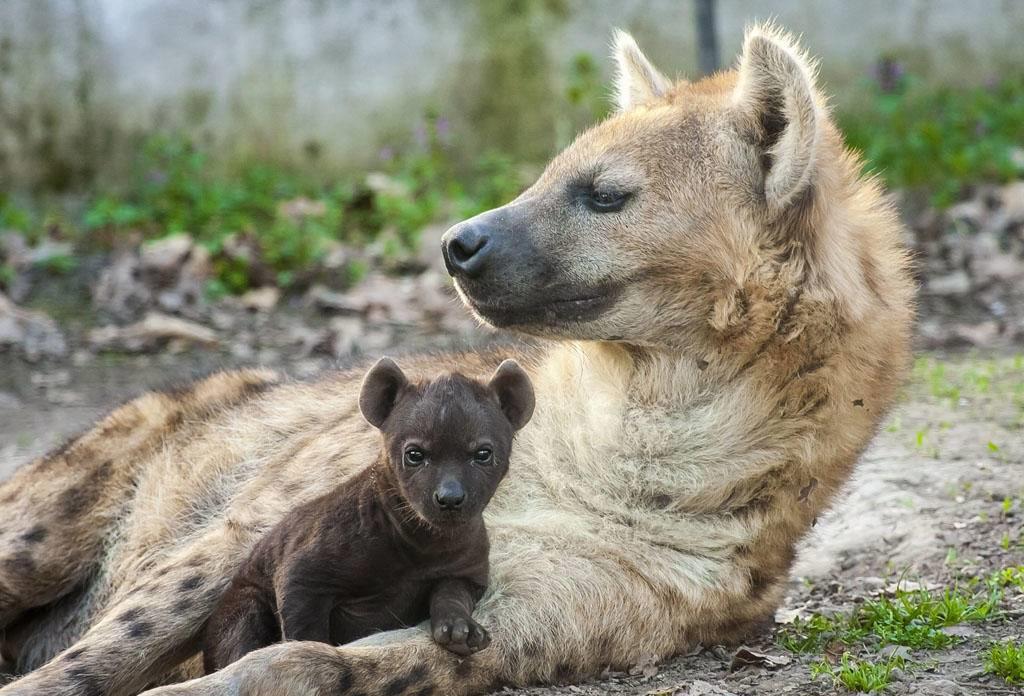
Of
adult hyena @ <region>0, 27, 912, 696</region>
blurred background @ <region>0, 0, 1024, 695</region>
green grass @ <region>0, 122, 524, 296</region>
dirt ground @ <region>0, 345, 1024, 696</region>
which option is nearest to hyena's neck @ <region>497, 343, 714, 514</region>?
adult hyena @ <region>0, 27, 912, 696</region>

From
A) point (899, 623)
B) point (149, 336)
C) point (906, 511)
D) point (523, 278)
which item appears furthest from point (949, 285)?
point (523, 278)

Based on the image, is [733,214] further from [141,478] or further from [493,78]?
[493,78]

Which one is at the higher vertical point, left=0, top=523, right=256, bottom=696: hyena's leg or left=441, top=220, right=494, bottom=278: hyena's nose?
left=441, top=220, right=494, bottom=278: hyena's nose

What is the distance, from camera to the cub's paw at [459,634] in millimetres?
2934

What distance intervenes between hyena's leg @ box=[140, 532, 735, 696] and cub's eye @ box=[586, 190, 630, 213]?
0.80 m

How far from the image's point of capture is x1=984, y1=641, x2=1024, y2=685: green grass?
294 cm

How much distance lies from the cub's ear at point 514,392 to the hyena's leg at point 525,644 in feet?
1.11

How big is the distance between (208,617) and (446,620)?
69cm

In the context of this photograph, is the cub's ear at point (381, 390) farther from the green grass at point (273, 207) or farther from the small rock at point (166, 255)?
the small rock at point (166, 255)

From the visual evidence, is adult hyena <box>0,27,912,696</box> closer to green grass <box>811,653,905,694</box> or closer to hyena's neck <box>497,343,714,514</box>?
→ hyena's neck <box>497,343,714,514</box>

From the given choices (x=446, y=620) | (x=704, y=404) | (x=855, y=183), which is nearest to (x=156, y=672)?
(x=446, y=620)

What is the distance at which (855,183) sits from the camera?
358 centimetres

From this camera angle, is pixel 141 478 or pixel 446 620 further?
pixel 141 478

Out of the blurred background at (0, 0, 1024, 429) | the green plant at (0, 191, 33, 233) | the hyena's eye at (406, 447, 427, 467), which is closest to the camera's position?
the hyena's eye at (406, 447, 427, 467)
